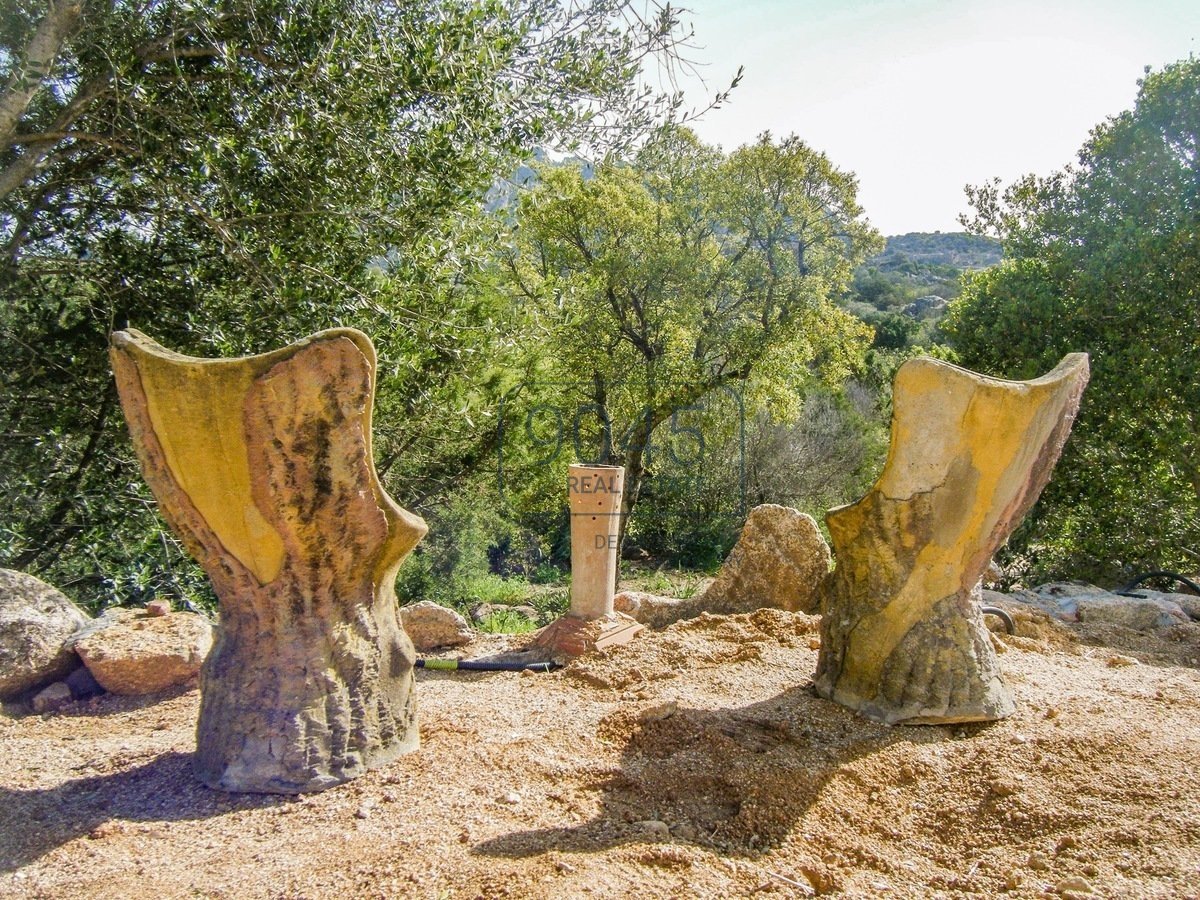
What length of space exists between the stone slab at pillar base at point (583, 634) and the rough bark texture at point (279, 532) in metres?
2.65

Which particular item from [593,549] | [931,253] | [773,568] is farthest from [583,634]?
[931,253]

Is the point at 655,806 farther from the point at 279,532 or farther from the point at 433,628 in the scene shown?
the point at 433,628

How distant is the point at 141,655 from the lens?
502 centimetres

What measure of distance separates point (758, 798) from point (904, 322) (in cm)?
2948

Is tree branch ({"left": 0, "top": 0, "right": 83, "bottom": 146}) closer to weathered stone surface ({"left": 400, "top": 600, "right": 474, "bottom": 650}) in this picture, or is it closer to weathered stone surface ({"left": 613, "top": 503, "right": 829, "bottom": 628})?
weathered stone surface ({"left": 400, "top": 600, "right": 474, "bottom": 650})

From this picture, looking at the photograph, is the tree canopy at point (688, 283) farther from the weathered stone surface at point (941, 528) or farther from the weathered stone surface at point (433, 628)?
the weathered stone surface at point (941, 528)

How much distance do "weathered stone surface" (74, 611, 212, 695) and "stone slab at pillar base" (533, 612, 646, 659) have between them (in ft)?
7.96

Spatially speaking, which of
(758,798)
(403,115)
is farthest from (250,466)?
(403,115)

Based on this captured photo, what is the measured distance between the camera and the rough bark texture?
3.38 meters

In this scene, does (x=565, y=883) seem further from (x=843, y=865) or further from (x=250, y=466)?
(x=250, y=466)

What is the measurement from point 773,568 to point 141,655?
4633 mm

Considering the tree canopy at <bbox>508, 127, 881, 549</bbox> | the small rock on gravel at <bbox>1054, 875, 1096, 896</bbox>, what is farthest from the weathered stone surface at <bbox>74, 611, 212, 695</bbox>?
the tree canopy at <bbox>508, 127, 881, 549</bbox>

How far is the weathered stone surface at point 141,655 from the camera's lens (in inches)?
196

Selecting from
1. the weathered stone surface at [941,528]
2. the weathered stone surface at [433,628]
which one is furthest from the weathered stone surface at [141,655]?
the weathered stone surface at [941,528]
